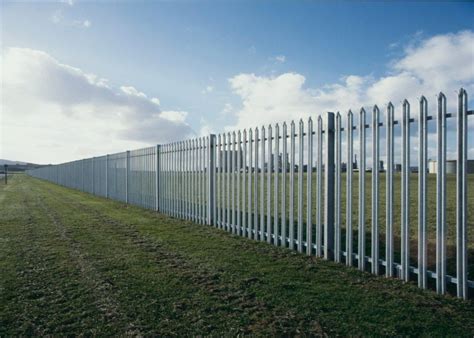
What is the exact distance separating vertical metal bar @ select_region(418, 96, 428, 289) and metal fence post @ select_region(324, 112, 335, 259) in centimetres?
135

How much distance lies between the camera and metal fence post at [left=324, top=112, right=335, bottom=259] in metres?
5.03

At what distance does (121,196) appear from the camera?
14773 mm

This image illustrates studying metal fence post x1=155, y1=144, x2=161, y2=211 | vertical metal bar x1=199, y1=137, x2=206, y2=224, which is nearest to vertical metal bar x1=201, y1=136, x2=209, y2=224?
vertical metal bar x1=199, y1=137, x2=206, y2=224

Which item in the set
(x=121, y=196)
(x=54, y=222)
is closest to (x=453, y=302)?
(x=54, y=222)

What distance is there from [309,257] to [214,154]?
3.72 meters

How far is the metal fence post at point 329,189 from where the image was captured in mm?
5027

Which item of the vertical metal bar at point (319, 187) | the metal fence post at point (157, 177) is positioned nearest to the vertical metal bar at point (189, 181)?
the metal fence post at point (157, 177)

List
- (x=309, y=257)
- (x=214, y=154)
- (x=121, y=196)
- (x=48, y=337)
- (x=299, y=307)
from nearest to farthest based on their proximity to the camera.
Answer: (x=48, y=337) → (x=299, y=307) → (x=309, y=257) → (x=214, y=154) → (x=121, y=196)

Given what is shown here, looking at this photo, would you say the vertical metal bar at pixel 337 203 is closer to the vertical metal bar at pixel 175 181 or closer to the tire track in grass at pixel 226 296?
the tire track in grass at pixel 226 296

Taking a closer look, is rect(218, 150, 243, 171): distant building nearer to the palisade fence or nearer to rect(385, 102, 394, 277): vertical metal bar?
the palisade fence

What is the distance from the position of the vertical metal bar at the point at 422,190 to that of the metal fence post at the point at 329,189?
135 centimetres

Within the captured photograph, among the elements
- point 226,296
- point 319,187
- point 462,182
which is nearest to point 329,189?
point 319,187

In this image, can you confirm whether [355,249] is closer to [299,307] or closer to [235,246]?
[235,246]

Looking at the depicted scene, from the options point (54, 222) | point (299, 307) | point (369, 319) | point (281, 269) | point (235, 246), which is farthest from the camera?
point (54, 222)
